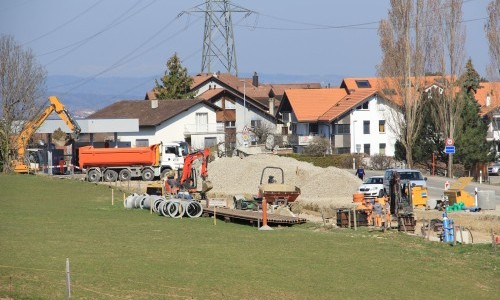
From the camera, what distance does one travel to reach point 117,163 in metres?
64.4

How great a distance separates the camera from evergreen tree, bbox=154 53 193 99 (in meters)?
114

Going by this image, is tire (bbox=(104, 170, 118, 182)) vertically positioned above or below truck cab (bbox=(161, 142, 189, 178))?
below

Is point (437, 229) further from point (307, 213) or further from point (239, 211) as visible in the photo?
point (307, 213)

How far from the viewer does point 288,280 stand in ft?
80.9

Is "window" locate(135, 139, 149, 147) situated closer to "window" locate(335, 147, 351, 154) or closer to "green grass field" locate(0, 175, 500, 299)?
"window" locate(335, 147, 351, 154)

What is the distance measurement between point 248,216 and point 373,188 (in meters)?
13.7

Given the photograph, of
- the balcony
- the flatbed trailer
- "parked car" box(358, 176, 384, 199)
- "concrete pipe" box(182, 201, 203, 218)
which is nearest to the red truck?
"parked car" box(358, 176, 384, 199)

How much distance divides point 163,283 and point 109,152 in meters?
42.3

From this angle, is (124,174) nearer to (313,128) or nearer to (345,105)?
(345,105)

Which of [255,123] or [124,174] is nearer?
[124,174]

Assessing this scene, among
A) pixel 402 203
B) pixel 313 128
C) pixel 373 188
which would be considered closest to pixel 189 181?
pixel 373 188

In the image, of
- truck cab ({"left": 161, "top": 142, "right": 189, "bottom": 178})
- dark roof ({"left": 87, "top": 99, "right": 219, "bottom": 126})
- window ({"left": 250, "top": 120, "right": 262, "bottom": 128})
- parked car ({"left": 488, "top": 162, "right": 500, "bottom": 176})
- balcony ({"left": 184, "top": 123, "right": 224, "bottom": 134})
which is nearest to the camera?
truck cab ({"left": 161, "top": 142, "right": 189, "bottom": 178})

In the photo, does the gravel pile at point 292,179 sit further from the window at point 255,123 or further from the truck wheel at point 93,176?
the window at point 255,123

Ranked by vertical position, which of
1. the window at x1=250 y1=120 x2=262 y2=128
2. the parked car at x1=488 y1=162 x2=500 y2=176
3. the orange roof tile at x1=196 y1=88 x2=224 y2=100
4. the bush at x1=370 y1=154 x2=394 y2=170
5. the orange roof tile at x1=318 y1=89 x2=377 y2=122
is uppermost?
the orange roof tile at x1=196 y1=88 x2=224 y2=100
